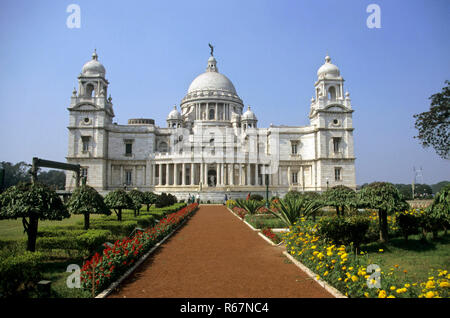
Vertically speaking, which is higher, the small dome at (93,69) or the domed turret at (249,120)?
the small dome at (93,69)

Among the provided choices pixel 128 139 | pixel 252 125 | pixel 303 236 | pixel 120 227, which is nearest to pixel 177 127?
pixel 128 139

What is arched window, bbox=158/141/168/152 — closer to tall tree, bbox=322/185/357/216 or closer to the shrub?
tall tree, bbox=322/185/357/216

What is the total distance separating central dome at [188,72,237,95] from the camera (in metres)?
76.6

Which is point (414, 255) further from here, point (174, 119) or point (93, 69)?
point (174, 119)

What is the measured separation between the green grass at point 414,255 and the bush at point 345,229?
3.29 ft

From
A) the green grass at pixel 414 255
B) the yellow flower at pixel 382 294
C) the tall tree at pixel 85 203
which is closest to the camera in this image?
the yellow flower at pixel 382 294

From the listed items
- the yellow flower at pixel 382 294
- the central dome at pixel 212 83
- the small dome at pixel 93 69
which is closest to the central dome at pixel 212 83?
the central dome at pixel 212 83

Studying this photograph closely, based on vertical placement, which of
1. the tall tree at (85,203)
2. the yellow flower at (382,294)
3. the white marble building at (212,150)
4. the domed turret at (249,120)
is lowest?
the yellow flower at (382,294)

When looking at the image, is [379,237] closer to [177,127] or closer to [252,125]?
[252,125]

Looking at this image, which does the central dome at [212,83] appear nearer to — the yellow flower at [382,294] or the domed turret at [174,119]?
the domed turret at [174,119]

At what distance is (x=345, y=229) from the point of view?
12.2 m

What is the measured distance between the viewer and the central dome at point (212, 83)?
3014 inches

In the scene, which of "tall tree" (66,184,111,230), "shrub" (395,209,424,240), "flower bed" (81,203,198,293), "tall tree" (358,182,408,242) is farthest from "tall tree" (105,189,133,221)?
"shrub" (395,209,424,240)

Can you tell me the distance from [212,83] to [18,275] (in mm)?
73215
